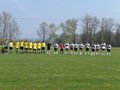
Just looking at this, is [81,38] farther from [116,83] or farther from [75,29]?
[116,83]

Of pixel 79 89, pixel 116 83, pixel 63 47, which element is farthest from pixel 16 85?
pixel 63 47

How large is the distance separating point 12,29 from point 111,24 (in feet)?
131

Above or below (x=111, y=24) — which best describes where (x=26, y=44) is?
below

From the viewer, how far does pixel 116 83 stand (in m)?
11.3

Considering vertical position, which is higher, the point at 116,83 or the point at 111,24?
the point at 111,24

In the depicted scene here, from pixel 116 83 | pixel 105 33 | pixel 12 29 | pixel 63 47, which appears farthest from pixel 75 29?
pixel 116 83

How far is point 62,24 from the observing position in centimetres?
9488

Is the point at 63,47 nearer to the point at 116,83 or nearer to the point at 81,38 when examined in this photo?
the point at 116,83

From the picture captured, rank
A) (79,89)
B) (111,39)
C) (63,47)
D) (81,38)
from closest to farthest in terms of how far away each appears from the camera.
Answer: (79,89) < (63,47) < (81,38) < (111,39)

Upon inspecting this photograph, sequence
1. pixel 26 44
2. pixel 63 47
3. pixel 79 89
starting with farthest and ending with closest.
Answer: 1. pixel 63 47
2. pixel 26 44
3. pixel 79 89

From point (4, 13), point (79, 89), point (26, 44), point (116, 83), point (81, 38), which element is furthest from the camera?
point (81, 38)

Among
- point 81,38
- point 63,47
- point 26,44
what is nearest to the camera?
point 26,44

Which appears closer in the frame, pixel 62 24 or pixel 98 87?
pixel 98 87

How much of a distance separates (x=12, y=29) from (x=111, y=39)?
4084cm
